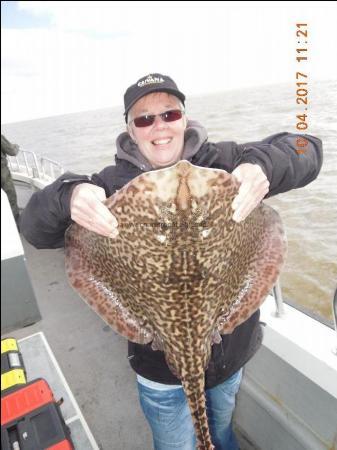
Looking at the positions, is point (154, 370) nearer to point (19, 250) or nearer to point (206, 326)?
point (206, 326)

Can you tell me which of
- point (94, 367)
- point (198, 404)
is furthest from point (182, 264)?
point (94, 367)

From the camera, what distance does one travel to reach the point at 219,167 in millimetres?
2133

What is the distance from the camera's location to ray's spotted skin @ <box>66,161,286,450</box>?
4.30 ft

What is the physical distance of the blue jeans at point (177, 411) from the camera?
2225mm

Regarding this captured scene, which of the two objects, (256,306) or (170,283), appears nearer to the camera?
(170,283)

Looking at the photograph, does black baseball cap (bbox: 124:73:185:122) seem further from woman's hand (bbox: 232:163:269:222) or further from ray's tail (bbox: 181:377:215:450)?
ray's tail (bbox: 181:377:215:450)

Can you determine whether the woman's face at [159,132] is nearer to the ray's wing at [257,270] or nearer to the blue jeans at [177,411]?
the ray's wing at [257,270]

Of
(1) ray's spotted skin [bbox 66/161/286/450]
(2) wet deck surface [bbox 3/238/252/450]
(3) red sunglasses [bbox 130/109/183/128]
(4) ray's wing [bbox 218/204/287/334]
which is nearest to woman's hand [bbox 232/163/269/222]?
(1) ray's spotted skin [bbox 66/161/286/450]

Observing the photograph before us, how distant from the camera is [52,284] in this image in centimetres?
578

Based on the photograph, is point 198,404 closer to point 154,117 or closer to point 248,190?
point 248,190

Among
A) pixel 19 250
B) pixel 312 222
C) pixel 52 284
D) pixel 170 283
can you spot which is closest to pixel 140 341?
pixel 170 283

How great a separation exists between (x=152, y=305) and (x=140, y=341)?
272 mm

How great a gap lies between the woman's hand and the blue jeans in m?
1.40

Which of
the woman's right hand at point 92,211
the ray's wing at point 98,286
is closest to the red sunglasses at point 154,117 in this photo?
the woman's right hand at point 92,211
